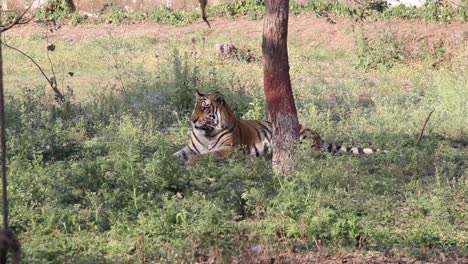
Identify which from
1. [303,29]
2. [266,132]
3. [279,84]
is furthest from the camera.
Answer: [303,29]

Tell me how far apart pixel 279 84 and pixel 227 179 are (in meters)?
0.87

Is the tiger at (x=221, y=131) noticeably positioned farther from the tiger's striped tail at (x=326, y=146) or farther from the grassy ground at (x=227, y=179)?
the grassy ground at (x=227, y=179)

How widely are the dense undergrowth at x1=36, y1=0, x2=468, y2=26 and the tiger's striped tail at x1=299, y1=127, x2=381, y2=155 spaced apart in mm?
8491

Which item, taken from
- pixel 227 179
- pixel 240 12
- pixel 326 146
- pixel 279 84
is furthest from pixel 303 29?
pixel 227 179

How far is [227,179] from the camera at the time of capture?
265 inches

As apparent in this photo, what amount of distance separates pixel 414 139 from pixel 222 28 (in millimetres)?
10020

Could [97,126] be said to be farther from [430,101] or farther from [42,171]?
[430,101]

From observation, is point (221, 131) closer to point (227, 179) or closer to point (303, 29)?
point (227, 179)

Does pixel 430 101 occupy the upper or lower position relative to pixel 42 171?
lower

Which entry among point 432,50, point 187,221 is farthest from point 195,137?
point 432,50

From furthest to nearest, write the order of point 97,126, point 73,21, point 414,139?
point 73,21
point 97,126
point 414,139

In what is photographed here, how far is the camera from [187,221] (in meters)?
5.50

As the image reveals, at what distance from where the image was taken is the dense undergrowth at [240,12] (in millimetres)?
16750

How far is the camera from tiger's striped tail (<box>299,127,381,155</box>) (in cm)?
808
